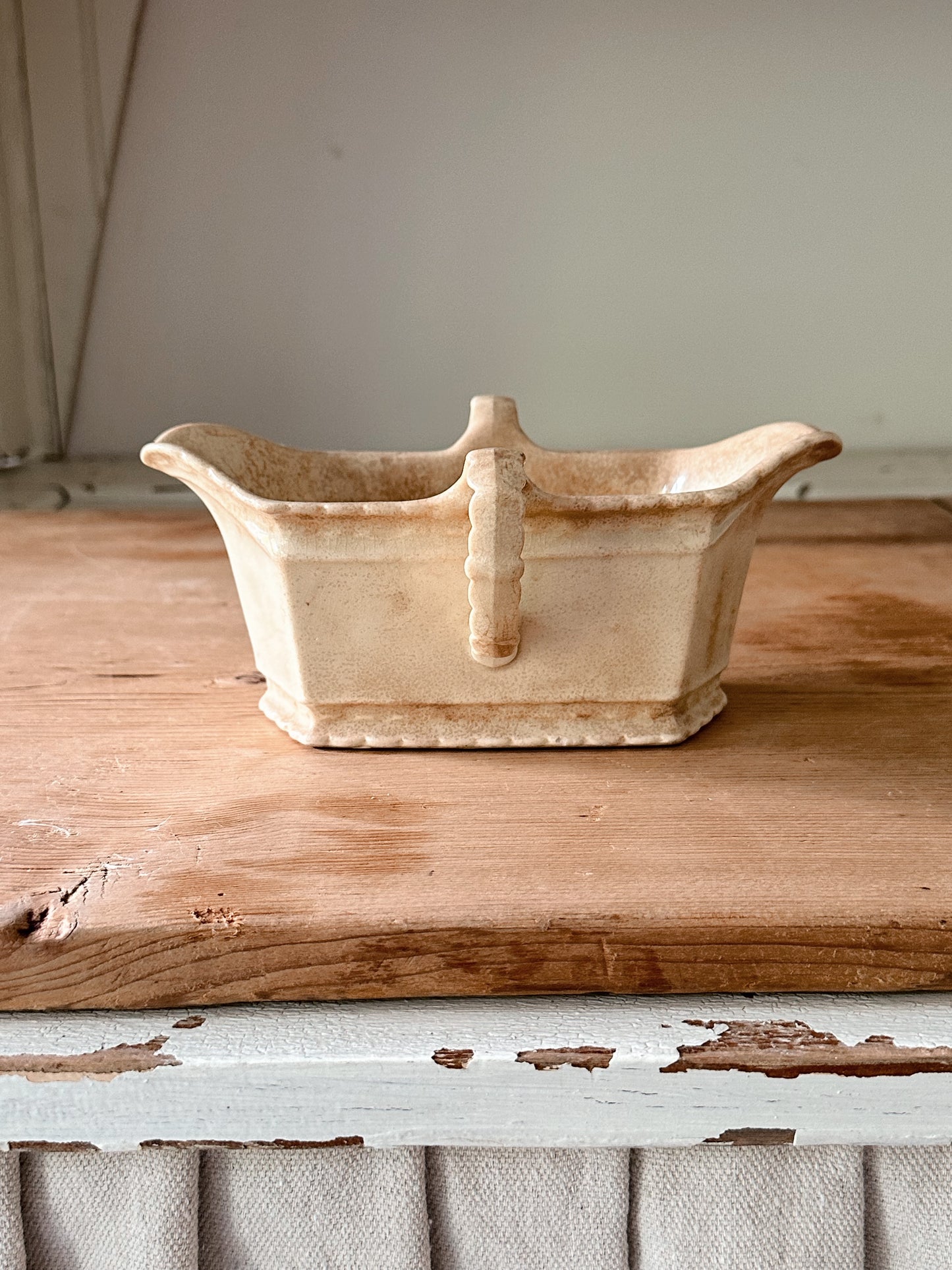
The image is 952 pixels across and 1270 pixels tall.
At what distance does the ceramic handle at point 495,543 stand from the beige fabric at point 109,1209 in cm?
22

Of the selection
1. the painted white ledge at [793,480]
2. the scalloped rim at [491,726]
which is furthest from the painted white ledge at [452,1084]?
the painted white ledge at [793,480]

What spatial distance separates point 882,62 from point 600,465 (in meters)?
0.85

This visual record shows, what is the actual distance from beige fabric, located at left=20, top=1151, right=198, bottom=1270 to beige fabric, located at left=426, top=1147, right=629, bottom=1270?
9 cm

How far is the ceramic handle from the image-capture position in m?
0.39

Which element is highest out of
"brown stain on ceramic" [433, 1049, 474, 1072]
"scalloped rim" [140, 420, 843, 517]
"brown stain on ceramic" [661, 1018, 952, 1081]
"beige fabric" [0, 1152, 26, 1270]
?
"scalloped rim" [140, 420, 843, 517]

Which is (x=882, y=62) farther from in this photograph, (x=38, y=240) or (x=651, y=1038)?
(x=651, y=1038)

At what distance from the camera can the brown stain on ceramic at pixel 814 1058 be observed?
337 millimetres

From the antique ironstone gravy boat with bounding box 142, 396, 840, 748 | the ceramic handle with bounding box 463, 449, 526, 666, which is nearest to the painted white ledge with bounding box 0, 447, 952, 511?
the antique ironstone gravy boat with bounding box 142, 396, 840, 748

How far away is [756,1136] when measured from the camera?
1.14 ft

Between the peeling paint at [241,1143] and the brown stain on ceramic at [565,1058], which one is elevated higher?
the brown stain on ceramic at [565,1058]

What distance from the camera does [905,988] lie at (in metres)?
0.36

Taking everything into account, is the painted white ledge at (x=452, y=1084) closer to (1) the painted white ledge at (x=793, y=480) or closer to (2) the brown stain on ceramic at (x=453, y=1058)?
(2) the brown stain on ceramic at (x=453, y=1058)

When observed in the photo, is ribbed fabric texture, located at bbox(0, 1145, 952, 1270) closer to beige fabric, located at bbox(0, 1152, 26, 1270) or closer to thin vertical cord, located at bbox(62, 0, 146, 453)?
beige fabric, located at bbox(0, 1152, 26, 1270)

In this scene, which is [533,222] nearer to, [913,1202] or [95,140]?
[95,140]
